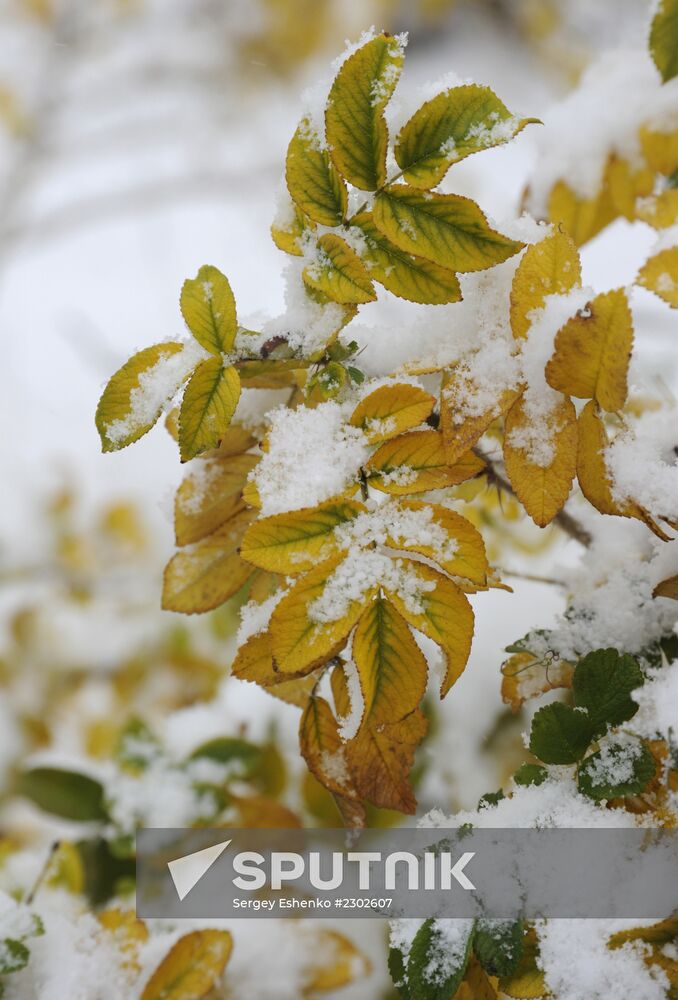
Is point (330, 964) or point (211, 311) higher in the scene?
point (211, 311)

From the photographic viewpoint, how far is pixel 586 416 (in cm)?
40

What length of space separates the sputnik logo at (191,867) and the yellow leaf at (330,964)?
10cm

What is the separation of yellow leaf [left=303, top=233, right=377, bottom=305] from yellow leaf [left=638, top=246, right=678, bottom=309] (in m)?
0.18

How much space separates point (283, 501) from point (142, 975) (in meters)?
0.36

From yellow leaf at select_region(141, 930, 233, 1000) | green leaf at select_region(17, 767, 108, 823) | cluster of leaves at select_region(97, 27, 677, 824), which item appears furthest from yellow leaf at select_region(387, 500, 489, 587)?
green leaf at select_region(17, 767, 108, 823)

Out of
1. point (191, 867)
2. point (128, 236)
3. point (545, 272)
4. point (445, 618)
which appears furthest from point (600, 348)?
point (128, 236)

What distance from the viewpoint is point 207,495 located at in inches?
18.2

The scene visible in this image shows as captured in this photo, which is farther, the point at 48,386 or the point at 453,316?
the point at 48,386

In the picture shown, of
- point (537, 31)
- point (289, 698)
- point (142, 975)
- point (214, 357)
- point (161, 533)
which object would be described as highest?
point (537, 31)

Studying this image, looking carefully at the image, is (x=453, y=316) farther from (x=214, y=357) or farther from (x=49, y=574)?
(x=49, y=574)

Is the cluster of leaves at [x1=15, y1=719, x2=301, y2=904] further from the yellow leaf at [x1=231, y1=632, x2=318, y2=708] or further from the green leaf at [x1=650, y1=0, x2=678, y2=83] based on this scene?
the green leaf at [x1=650, y1=0, x2=678, y2=83]

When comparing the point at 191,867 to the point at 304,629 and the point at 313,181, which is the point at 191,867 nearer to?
the point at 304,629

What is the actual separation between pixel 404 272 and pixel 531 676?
25cm

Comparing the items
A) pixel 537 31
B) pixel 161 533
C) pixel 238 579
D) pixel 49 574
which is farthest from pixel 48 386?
pixel 537 31
